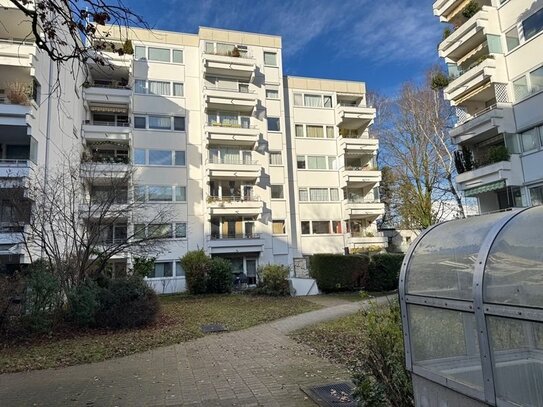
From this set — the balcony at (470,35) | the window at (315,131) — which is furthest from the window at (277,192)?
the balcony at (470,35)

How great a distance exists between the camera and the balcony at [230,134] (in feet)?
106

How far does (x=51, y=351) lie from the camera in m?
9.49

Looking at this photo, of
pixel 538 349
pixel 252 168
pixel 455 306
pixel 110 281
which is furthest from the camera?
pixel 252 168

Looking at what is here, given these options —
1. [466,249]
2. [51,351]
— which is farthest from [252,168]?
[466,249]

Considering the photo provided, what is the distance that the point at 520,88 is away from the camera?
21.0 meters

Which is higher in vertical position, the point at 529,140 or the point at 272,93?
the point at 272,93

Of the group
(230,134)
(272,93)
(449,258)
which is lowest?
(449,258)

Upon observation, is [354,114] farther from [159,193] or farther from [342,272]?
[342,272]

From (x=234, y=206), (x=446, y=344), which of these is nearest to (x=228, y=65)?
(x=234, y=206)

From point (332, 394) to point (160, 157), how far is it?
2869 cm

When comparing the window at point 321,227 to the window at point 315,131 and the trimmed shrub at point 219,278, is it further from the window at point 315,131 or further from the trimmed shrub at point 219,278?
the trimmed shrub at point 219,278

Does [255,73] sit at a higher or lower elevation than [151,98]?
higher

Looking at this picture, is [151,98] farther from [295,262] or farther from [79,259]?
[79,259]

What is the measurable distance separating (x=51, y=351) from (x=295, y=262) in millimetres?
25162
